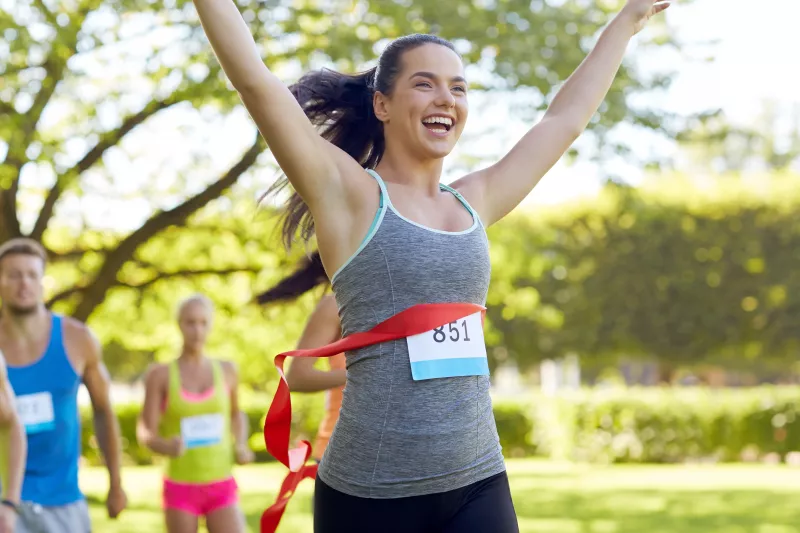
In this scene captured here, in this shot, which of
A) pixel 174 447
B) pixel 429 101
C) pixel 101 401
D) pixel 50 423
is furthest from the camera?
pixel 174 447

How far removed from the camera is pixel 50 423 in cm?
473

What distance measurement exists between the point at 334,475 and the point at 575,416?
18934mm

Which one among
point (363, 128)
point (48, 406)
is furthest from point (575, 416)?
point (363, 128)

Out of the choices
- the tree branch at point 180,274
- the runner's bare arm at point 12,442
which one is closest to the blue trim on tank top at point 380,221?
the runner's bare arm at point 12,442

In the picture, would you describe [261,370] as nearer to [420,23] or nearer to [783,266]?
[420,23]

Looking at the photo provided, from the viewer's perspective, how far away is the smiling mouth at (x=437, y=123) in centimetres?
264

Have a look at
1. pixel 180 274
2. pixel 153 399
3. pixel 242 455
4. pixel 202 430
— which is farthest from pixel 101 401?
pixel 180 274

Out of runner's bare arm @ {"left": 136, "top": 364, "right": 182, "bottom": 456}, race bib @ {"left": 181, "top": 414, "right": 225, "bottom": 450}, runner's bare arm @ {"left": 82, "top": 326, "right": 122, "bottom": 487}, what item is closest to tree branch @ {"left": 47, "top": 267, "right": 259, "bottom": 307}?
runner's bare arm @ {"left": 136, "top": 364, "right": 182, "bottom": 456}

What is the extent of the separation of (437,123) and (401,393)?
63 centimetres

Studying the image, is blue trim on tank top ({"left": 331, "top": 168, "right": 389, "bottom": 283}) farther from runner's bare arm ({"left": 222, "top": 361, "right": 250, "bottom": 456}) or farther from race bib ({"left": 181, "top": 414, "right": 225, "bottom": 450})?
runner's bare arm ({"left": 222, "top": 361, "right": 250, "bottom": 456})

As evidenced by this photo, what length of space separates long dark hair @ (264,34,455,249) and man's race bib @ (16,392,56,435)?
2.11m

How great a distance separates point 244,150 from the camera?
1270 cm

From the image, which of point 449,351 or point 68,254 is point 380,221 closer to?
point 449,351

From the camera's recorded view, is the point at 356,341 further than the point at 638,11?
No
